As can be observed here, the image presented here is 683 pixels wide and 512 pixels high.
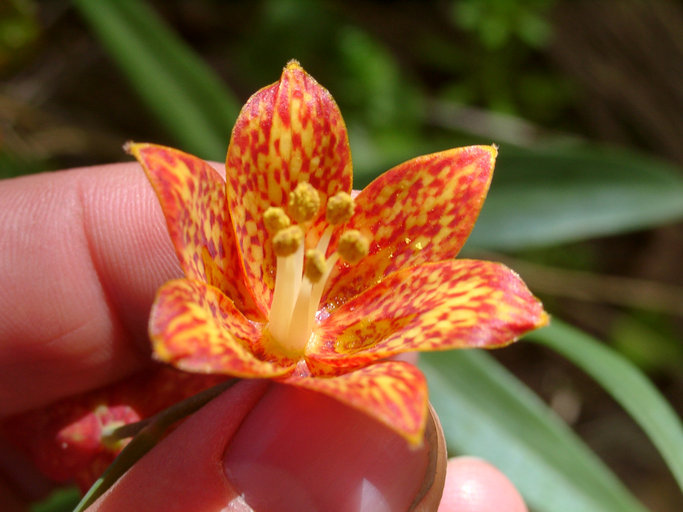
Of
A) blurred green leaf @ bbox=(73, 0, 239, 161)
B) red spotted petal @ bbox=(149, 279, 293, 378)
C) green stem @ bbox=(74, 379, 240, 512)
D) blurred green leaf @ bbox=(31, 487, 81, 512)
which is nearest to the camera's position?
red spotted petal @ bbox=(149, 279, 293, 378)

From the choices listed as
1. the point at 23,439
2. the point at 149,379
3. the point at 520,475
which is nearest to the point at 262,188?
the point at 149,379

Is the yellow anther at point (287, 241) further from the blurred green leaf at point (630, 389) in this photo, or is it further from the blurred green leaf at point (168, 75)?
the blurred green leaf at point (168, 75)

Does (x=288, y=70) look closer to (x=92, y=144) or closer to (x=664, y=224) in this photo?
(x=92, y=144)

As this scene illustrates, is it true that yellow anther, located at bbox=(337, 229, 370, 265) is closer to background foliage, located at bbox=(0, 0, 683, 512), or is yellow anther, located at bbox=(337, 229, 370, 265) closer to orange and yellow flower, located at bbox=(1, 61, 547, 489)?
orange and yellow flower, located at bbox=(1, 61, 547, 489)

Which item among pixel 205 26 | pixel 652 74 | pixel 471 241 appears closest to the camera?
pixel 471 241

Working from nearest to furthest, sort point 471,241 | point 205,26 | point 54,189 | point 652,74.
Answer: point 54,189 < point 471,241 < point 652,74 < point 205,26

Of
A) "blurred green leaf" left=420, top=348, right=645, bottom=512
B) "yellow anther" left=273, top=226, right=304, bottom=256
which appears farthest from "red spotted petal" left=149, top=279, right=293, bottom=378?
"blurred green leaf" left=420, top=348, right=645, bottom=512

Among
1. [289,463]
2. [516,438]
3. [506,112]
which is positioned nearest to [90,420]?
[289,463]
